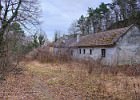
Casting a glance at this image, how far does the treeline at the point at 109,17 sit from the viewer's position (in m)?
47.9

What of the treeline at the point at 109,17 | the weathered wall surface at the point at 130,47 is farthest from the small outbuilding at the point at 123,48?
the treeline at the point at 109,17

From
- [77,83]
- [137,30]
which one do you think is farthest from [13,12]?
[77,83]

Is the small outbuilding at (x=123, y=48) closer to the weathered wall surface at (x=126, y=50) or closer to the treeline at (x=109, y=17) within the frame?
the weathered wall surface at (x=126, y=50)

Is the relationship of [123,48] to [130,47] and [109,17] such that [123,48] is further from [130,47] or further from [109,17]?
[109,17]

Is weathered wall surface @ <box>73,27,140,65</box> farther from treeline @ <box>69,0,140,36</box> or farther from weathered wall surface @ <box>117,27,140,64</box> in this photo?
treeline @ <box>69,0,140,36</box>

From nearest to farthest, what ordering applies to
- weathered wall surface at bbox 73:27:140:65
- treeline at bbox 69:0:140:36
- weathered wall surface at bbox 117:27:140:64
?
weathered wall surface at bbox 73:27:140:65
weathered wall surface at bbox 117:27:140:64
treeline at bbox 69:0:140:36

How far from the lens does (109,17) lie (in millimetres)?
66125

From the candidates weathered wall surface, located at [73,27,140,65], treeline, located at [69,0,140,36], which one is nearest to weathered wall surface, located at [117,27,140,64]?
weathered wall surface, located at [73,27,140,65]

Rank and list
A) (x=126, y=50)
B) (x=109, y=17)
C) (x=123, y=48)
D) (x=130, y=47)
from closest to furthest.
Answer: (x=123, y=48)
(x=126, y=50)
(x=130, y=47)
(x=109, y=17)

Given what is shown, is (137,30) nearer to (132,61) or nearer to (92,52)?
(132,61)

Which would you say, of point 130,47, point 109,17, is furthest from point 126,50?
point 109,17

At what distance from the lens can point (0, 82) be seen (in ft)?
49.1

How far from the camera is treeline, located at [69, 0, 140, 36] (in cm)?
4788

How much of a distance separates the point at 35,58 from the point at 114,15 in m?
33.1
